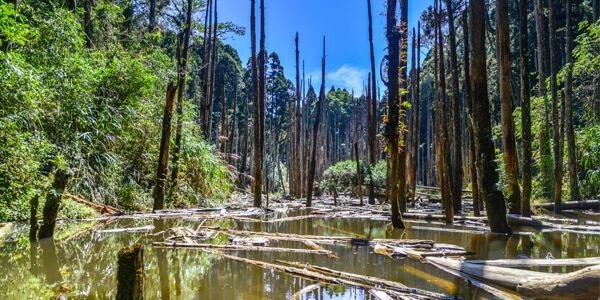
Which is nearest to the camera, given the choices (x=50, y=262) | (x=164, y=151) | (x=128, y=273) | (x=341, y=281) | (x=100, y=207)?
(x=128, y=273)

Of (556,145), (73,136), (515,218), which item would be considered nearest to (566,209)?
(556,145)

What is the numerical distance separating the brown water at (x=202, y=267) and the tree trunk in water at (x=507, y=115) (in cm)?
124

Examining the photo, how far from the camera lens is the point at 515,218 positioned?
785 cm

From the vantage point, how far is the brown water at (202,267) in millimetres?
3357

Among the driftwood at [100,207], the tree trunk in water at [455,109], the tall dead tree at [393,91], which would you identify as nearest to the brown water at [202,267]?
the driftwood at [100,207]

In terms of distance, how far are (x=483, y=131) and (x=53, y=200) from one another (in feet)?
25.3

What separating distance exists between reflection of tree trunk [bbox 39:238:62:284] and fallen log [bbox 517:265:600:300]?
4470 millimetres

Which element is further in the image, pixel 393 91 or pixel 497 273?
pixel 393 91

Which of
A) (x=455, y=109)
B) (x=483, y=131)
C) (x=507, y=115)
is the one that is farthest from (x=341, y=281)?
(x=455, y=109)

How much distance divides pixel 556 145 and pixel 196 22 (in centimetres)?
1576

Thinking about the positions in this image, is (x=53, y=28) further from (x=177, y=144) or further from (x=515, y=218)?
(x=515, y=218)

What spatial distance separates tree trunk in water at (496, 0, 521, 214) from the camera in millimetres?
7410

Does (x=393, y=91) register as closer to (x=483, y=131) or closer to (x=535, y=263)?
(x=483, y=131)

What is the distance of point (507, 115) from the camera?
7645 mm
